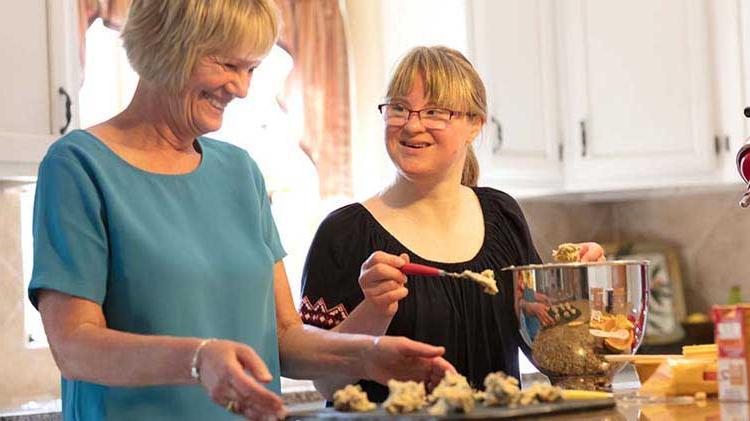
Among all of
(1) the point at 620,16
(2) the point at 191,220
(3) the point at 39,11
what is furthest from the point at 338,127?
(2) the point at 191,220

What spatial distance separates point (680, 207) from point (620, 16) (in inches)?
29.9

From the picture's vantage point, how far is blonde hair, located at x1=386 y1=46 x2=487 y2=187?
1.97m

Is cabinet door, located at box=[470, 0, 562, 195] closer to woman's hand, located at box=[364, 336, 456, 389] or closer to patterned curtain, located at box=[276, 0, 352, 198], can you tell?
patterned curtain, located at box=[276, 0, 352, 198]

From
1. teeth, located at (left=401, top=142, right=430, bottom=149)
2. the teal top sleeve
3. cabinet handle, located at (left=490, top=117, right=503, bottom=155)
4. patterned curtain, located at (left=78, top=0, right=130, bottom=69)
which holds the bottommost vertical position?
the teal top sleeve

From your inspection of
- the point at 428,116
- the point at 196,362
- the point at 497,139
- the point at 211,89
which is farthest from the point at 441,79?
the point at 497,139

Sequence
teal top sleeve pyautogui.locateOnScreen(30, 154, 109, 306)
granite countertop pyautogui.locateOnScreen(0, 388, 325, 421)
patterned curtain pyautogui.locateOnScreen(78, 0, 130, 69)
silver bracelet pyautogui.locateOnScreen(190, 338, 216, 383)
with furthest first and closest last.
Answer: patterned curtain pyautogui.locateOnScreen(78, 0, 130, 69) < granite countertop pyautogui.locateOnScreen(0, 388, 325, 421) < teal top sleeve pyautogui.locateOnScreen(30, 154, 109, 306) < silver bracelet pyautogui.locateOnScreen(190, 338, 216, 383)

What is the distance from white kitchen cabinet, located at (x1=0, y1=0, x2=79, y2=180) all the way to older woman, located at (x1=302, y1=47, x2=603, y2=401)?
35.4 inches

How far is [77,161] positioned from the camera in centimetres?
152


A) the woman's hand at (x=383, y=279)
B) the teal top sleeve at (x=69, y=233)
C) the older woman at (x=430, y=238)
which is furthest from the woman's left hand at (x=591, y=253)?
the teal top sleeve at (x=69, y=233)

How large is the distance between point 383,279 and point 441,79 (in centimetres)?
42

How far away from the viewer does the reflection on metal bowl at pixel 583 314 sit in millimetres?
1729

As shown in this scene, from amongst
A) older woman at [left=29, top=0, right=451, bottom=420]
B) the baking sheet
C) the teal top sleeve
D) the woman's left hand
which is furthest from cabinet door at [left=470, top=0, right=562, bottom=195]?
the baking sheet

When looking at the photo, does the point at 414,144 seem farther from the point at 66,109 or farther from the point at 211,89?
the point at 66,109

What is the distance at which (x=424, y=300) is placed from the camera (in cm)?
196
